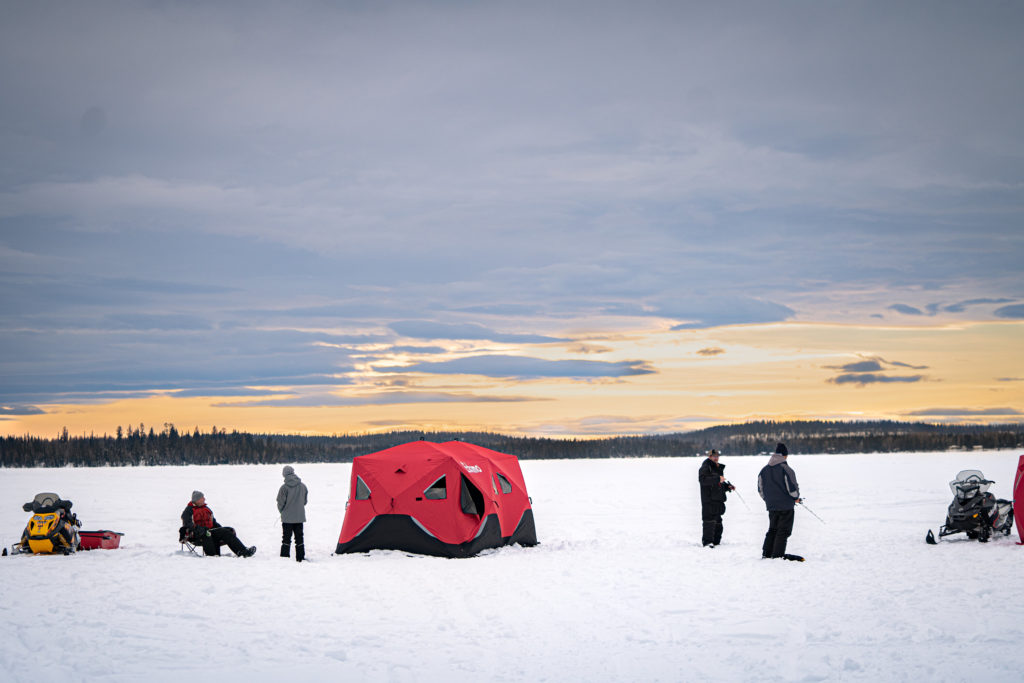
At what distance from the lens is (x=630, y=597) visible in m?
11.5

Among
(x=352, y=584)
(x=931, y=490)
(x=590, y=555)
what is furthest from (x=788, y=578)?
(x=931, y=490)

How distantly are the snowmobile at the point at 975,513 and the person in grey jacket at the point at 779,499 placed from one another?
3135 mm

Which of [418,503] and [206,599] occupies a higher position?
[418,503]

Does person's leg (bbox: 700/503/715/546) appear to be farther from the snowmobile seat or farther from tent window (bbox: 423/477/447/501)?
tent window (bbox: 423/477/447/501)

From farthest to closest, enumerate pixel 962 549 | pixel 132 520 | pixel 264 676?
1. pixel 132 520
2. pixel 962 549
3. pixel 264 676

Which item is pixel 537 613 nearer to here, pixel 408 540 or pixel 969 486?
pixel 408 540

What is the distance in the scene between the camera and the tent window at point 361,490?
53.9ft

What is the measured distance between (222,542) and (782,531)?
9.80m

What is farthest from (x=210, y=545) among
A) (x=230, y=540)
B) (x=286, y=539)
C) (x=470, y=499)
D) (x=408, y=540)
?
(x=470, y=499)

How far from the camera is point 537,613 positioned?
1060cm

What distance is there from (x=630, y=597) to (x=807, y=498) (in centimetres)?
2158

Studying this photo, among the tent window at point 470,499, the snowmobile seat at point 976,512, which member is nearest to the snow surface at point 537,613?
the snowmobile seat at point 976,512

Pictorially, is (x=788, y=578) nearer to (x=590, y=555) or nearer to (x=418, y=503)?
(x=590, y=555)

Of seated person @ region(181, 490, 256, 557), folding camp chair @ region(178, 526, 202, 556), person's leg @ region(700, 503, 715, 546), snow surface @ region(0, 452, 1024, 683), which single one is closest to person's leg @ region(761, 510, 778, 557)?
snow surface @ region(0, 452, 1024, 683)
